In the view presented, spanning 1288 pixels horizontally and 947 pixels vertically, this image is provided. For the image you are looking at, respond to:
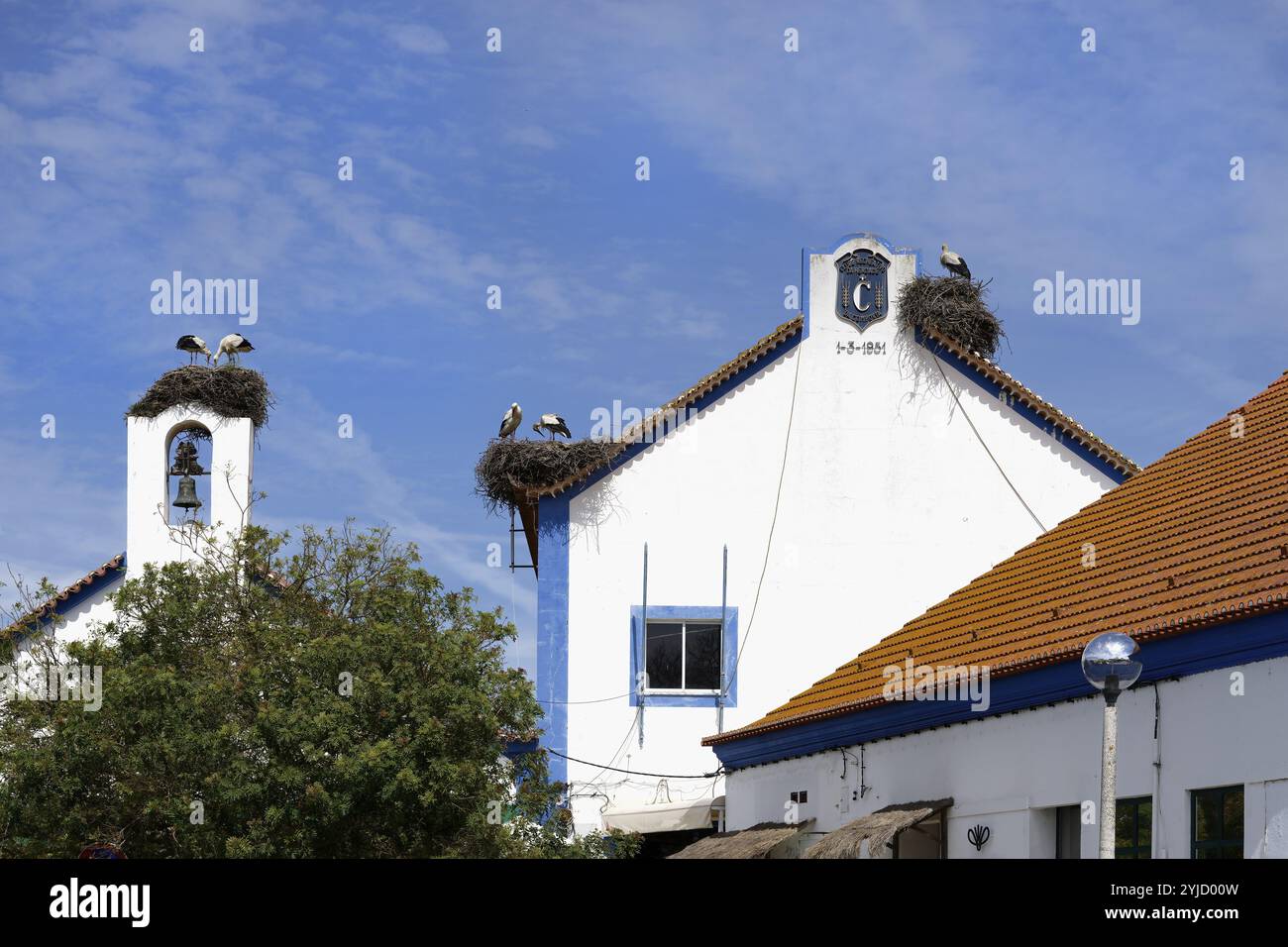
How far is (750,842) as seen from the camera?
20.8m

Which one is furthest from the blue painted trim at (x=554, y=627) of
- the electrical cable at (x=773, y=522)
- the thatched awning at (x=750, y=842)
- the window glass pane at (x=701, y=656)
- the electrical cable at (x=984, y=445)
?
the electrical cable at (x=984, y=445)

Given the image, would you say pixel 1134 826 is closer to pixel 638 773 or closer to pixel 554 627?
pixel 638 773

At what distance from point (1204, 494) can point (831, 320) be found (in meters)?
11.9

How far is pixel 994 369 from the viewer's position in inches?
1131

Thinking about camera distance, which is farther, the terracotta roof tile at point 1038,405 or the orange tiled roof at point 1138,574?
the terracotta roof tile at point 1038,405

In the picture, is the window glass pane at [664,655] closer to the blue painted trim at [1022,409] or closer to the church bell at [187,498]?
the blue painted trim at [1022,409]

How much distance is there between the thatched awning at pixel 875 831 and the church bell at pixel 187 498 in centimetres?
1639

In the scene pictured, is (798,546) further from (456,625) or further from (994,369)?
(456,625)

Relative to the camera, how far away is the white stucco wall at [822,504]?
93.1 ft

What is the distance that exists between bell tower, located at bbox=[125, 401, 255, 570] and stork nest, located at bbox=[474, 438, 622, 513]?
16.1 feet

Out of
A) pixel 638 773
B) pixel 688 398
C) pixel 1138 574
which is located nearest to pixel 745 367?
pixel 688 398

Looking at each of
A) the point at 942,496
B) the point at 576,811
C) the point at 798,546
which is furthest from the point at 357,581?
the point at 942,496

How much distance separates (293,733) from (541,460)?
8.60 m

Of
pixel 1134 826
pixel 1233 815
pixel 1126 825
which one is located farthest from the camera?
pixel 1126 825
